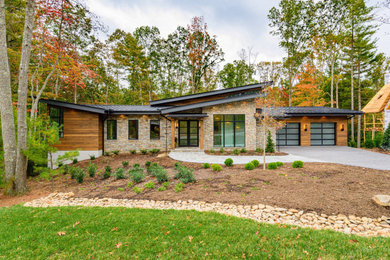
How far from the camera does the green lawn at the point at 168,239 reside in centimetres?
234

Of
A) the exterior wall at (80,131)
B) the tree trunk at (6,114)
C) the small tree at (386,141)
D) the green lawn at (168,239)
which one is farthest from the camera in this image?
the small tree at (386,141)

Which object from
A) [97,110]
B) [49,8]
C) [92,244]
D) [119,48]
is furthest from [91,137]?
[119,48]

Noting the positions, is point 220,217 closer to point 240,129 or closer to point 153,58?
point 240,129

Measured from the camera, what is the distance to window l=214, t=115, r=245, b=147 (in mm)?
11336

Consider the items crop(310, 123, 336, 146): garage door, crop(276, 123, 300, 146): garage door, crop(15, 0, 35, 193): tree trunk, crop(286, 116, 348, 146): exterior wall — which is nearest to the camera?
crop(15, 0, 35, 193): tree trunk

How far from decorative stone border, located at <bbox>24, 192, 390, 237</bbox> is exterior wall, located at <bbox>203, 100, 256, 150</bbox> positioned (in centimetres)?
726

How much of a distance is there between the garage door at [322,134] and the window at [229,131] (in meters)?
7.64

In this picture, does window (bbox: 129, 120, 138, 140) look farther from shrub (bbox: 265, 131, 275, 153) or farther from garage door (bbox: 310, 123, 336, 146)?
garage door (bbox: 310, 123, 336, 146)

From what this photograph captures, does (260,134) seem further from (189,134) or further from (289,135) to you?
(189,134)

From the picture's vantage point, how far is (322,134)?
14375mm

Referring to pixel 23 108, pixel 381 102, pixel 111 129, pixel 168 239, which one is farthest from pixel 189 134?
pixel 381 102

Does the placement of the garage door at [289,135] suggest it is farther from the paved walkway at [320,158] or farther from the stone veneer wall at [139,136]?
the stone veneer wall at [139,136]

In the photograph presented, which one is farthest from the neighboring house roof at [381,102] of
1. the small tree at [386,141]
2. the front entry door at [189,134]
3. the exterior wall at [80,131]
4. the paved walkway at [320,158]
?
the exterior wall at [80,131]

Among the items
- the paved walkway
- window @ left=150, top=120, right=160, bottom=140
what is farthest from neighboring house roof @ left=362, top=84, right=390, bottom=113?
window @ left=150, top=120, right=160, bottom=140
